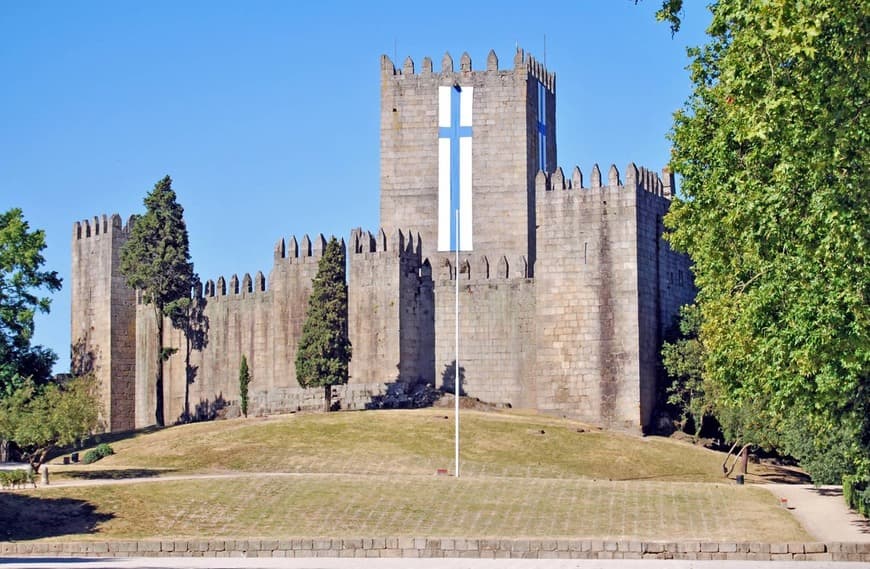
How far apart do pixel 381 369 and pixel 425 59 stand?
58.2 ft

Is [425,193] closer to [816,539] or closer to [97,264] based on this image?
[97,264]

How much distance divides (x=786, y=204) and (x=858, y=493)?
429 inches

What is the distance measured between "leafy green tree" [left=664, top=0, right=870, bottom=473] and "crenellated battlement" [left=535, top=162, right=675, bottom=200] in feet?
75.5

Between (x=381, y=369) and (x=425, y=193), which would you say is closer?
(x=381, y=369)

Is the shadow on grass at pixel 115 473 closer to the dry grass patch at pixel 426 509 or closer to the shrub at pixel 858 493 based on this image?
the dry grass patch at pixel 426 509

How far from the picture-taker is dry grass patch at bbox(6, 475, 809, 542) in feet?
128

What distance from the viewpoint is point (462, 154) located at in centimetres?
7350

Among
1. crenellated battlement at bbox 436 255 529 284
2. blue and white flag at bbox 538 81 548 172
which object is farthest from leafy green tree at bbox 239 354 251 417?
blue and white flag at bbox 538 81 548 172

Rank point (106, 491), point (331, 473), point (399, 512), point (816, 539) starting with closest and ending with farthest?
1. point (816, 539)
2. point (399, 512)
3. point (106, 491)
4. point (331, 473)

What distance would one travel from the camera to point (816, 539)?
36.2 metres

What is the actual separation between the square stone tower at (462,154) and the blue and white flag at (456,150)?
0.05 metres

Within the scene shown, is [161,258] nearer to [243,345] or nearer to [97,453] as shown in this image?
[243,345]

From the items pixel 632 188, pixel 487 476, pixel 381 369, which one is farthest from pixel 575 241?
pixel 487 476

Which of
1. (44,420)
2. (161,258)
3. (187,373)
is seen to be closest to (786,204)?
(44,420)
